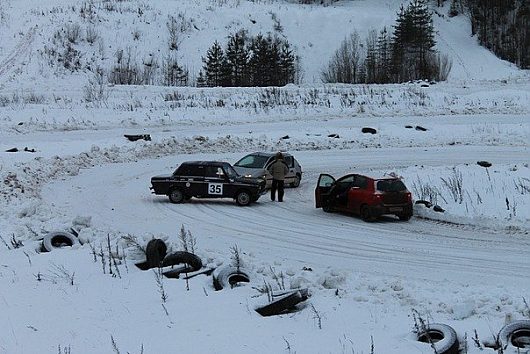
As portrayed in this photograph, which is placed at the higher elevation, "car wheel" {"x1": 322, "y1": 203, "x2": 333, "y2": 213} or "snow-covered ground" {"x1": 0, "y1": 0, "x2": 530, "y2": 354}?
"snow-covered ground" {"x1": 0, "y1": 0, "x2": 530, "y2": 354}

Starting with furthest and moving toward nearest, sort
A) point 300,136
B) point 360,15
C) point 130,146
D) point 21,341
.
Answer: point 360,15, point 300,136, point 130,146, point 21,341

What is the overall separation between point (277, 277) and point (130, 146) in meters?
22.9

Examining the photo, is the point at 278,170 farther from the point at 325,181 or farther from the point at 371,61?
the point at 371,61

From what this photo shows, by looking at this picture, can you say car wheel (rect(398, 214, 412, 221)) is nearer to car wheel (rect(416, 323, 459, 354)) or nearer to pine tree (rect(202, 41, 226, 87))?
car wheel (rect(416, 323, 459, 354))

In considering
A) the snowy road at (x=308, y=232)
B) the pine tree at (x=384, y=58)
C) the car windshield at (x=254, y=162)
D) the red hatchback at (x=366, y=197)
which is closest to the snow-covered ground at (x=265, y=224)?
the snowy road at (x=308, y=232)

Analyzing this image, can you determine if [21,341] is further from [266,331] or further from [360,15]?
[360,15]

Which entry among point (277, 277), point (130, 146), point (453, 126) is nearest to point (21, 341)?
point (277, 277)

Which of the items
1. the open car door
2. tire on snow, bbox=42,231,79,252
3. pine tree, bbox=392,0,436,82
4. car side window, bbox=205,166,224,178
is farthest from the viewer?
pine tree, bbox=392,0,436,82

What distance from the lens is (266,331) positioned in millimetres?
9086

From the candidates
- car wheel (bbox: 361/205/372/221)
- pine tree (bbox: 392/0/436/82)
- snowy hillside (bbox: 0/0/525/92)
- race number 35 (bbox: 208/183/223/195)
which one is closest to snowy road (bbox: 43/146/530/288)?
car wheel (bbox: 361/205/372/221)

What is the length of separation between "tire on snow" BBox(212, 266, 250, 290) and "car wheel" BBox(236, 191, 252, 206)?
30.3 ft

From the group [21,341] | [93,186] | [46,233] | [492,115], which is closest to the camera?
[21,341]

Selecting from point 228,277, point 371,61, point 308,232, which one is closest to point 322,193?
point 308,232

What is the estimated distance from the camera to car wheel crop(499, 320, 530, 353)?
8.27 metres
